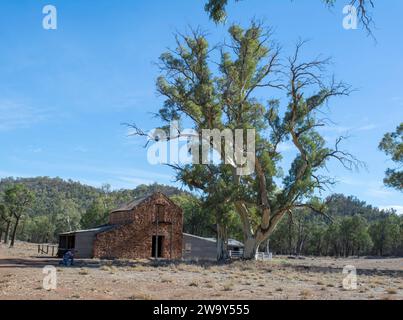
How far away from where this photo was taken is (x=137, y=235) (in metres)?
43.6

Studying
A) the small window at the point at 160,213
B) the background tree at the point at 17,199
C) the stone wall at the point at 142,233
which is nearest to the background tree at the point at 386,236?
the stone wall at the point at 142,233

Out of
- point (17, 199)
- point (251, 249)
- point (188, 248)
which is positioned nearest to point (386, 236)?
point (188, 248)

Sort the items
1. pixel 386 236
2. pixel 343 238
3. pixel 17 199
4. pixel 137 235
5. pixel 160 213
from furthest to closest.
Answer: pixel 343 238 → pixel 386 236 → pixel 17 199 → pixel 160 213 → pixel 137 235

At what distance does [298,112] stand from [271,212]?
7.72 m

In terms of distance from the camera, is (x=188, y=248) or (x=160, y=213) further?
(x=188, y=248)

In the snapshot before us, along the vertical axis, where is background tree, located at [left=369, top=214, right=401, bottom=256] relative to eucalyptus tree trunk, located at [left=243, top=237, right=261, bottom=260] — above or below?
above

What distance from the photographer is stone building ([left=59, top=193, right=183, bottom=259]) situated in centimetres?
4228

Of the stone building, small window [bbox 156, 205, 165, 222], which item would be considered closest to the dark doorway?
the stone building

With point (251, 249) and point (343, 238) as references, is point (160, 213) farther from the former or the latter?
point (343, 238)

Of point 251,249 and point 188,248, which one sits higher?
point 188,248

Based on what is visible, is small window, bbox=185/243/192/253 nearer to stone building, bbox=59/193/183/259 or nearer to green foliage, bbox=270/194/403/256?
stone building, bbox=59/193/183/259
